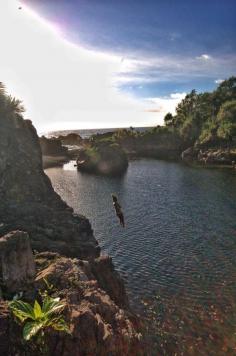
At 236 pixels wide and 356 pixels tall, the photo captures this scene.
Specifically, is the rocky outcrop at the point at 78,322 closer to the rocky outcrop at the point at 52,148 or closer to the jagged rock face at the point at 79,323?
the jagged rock face at the point at 79,323

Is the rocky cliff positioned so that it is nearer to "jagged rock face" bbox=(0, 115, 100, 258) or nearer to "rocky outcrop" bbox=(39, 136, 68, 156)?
"jagged rock face" bbox=(0, 115, 100, 258)

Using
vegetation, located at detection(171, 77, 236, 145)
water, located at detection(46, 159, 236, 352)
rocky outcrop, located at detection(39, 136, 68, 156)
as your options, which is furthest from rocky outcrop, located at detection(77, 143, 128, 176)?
vegetation, located at detection(171, 77, 236, 145)

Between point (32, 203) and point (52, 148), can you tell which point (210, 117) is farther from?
point (32, 203)

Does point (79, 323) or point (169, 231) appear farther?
point (169, 231)

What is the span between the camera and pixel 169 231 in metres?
50.4

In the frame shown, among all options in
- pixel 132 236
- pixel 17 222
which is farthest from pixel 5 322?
pixel 132 236

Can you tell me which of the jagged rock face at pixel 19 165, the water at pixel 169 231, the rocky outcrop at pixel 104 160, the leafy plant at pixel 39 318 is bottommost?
the water at pixel 169 231

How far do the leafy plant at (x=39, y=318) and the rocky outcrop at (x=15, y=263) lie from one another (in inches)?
101

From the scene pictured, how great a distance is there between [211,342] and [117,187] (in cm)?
6180

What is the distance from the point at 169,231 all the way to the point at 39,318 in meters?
37.8


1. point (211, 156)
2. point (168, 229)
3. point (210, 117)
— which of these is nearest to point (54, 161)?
point (211, 156)

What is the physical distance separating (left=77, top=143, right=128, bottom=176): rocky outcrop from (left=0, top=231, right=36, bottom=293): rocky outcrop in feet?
297

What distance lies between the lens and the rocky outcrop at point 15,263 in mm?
17125

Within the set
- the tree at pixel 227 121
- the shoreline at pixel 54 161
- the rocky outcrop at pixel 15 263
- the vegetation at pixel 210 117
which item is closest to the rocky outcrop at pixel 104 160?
the shoreline at pixel 54 161
